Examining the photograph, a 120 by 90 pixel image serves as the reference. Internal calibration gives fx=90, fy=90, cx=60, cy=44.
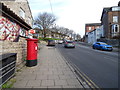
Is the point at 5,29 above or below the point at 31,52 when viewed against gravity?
above

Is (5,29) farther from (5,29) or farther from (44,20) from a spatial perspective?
(44,20)

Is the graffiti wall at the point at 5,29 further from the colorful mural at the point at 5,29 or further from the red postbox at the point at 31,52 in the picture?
the red postbox at the point at 31,52

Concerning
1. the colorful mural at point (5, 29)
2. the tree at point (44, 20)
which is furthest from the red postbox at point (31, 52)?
the tree at point (44, 20)

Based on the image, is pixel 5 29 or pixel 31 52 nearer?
pixel 5 29

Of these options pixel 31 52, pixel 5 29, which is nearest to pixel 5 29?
pixel 5 29

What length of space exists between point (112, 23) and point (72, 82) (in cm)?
3337

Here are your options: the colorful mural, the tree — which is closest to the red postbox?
the colorful mural

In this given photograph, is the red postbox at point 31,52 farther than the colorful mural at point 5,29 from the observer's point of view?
Yes

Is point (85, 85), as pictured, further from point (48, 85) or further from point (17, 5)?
point (17, 5)

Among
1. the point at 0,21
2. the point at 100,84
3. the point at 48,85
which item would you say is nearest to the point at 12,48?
the point at 0,21

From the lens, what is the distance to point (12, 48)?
16.3 ft

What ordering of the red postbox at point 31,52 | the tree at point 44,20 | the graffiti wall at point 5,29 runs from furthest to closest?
the tree at point 44,20 < the red postbox at point 31,52 < the graffiti wall at point 5,29

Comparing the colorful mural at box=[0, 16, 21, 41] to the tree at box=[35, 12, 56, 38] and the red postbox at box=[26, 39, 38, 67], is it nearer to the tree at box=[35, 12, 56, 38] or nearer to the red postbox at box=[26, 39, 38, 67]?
the red postbox at box=[26, 39, 38, 67]

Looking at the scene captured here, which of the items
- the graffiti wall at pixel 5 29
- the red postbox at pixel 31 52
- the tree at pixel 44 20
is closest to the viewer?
the graffiti wall at pixel 5 29
